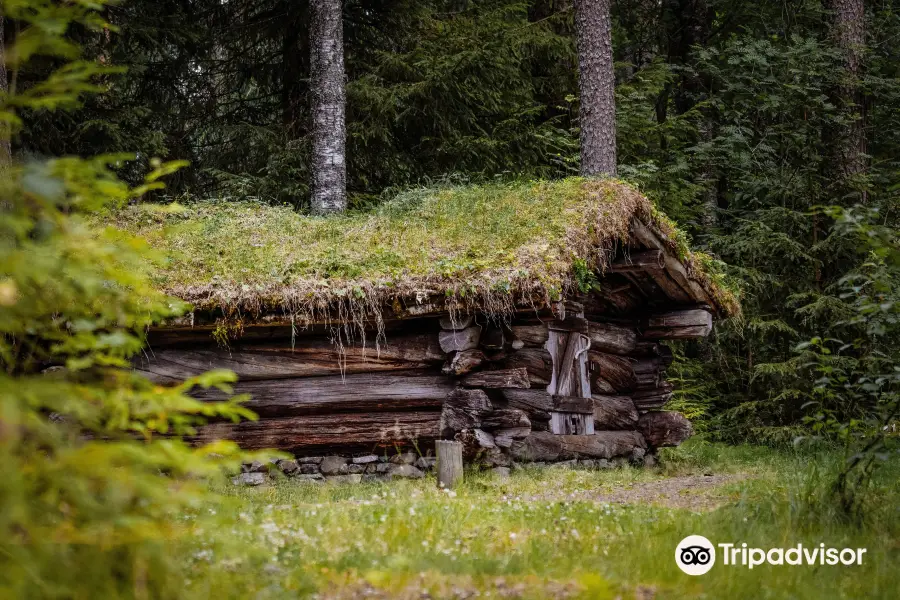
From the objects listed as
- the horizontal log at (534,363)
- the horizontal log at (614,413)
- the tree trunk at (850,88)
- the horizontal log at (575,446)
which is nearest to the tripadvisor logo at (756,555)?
the horizontal log at (534,363)

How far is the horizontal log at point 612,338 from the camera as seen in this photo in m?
12.1

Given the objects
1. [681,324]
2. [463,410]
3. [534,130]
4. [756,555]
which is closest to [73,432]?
[756,555]

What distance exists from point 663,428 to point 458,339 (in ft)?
17.4

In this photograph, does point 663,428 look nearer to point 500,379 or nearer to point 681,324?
point 681,324

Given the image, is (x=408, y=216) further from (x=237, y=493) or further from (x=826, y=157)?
(x=826, y=157)

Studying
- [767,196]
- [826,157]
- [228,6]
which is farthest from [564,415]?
[228,6]

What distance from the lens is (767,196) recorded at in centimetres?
1558

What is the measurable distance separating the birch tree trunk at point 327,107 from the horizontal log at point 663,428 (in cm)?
565

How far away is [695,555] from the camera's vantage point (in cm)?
466

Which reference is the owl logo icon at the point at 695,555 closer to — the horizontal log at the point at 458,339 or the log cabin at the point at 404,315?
the log cabin at the point at 404,315

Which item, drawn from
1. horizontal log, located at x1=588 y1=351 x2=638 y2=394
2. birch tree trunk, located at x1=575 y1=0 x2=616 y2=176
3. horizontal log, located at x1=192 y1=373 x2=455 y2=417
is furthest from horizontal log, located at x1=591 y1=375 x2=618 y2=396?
horizontal log, located at x1=192 y1=373 x2=455 y2=417

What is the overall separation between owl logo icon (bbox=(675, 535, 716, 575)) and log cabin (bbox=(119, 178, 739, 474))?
3.84 meters

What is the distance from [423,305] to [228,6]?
356 inches

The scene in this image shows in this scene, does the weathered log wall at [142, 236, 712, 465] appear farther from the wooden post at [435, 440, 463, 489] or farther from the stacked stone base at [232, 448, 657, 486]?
the wooden post at [435, 440, 463, 489]
